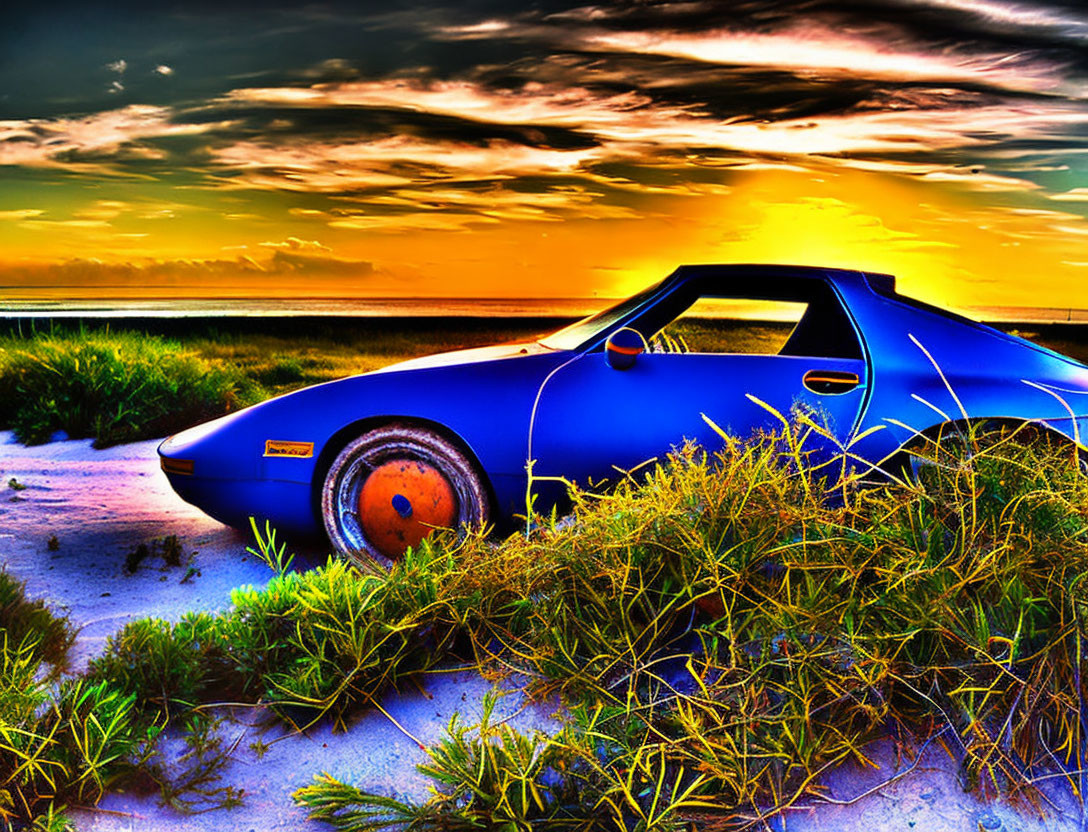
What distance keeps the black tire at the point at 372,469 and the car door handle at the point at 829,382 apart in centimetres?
154

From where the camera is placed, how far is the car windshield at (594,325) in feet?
13.3

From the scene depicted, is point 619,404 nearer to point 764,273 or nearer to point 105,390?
point 764,273

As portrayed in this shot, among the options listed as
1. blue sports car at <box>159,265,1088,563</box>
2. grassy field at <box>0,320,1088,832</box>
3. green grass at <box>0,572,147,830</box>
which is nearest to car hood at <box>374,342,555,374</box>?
blue sports car at <box>159,265,1088,563</box>

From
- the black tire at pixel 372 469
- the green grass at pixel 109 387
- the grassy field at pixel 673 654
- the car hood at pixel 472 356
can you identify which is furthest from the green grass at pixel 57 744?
the green grass at pixel 109 387

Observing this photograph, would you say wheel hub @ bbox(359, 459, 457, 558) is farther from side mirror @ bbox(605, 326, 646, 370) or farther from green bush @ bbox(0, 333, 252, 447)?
green bush @ bbox(0, 333, 252, 447)

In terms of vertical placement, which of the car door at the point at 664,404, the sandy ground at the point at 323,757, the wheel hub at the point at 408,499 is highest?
the car door at the point at 664,404

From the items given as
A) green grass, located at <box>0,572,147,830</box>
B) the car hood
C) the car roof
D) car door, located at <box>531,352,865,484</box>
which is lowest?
green grass, located at <box>0,572,147,830</box>

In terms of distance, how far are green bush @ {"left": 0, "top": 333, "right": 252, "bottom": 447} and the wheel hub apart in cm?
433

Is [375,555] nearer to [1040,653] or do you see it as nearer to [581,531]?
[581,531]

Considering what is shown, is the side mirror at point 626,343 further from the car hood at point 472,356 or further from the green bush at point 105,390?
the green bush at point 105,390

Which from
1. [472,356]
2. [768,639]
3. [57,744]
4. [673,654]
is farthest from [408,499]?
[768,639]

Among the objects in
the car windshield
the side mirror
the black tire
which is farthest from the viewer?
the car windshield

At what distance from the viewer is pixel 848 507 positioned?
299cm

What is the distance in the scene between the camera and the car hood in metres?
4.04
